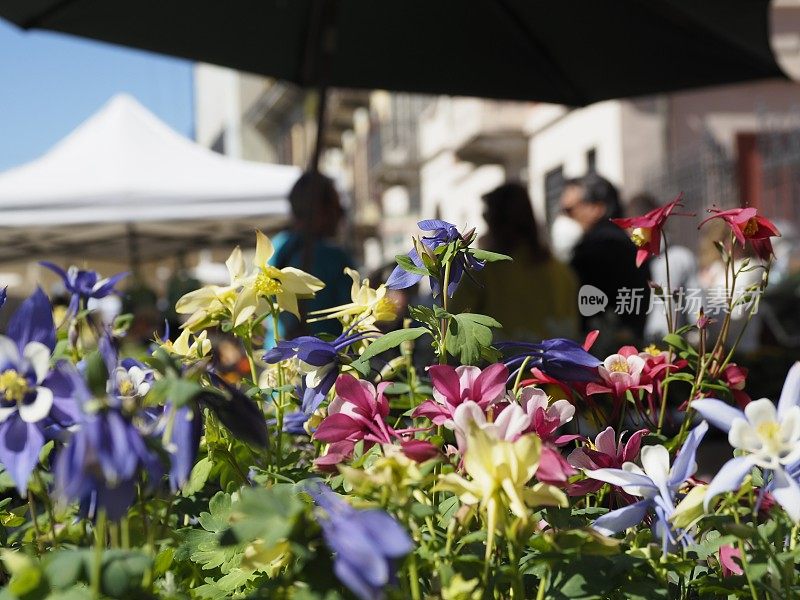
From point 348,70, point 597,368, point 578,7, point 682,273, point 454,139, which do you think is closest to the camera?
point 597,368

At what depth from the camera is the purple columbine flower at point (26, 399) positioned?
0.77m

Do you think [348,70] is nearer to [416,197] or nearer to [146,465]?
[146,465]

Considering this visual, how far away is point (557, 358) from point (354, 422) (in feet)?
0.64

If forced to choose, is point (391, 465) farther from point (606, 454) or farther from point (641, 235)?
point (641, 235)

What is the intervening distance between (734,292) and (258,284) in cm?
49

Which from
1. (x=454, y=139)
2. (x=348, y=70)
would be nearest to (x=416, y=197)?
(x=454, y=139)

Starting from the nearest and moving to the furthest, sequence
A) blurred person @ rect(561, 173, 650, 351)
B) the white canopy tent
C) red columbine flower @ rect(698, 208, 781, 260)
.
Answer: red columbine flower @ rect(698, 208, 781, 260), blurred person @ rect(561, 173, 650, 351), the white canopy tent

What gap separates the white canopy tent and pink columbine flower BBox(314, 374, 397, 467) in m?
5.52

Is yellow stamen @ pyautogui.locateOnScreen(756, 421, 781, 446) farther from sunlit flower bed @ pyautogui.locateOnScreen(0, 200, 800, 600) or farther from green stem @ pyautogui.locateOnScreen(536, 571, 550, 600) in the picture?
green stem @ pyautogui.locateOnScreen(536, 571, 550, 600)

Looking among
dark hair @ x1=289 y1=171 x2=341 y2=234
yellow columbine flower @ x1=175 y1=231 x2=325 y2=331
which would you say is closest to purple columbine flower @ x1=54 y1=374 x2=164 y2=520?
yellow columbine flower @ x1=175 y1=231 x2=325 y2=331

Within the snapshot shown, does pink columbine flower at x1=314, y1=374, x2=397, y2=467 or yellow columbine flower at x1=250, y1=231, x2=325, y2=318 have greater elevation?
yellow columbine flower at x1=250, y1=231, x2=325, y2=318

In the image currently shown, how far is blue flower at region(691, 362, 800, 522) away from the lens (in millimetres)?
797

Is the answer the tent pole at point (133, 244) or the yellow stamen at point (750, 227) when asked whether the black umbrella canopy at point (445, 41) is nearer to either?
the yellow stamen at point (750, 227)

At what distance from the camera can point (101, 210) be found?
20.6ft
